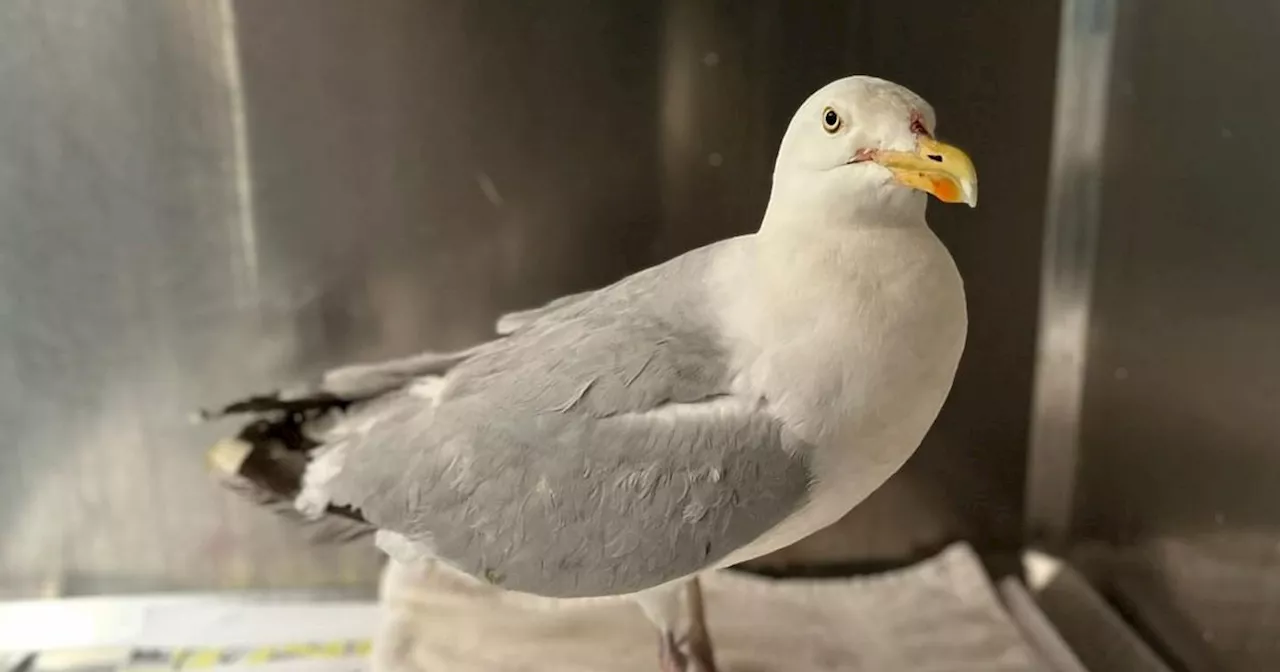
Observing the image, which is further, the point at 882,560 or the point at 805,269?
the point at 882,560

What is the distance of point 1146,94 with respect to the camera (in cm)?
86

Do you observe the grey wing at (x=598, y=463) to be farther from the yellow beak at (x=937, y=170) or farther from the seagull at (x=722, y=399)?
the yellow beak at (x=937, y=170)

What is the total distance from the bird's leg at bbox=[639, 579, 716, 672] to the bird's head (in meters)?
0.27

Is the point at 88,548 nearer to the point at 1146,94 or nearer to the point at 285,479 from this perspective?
the point at 285,479

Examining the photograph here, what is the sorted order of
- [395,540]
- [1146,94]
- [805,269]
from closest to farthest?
1. [805,269]
2. [395,540]
3. [1146,94]

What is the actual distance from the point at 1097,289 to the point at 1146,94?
6.8 inches

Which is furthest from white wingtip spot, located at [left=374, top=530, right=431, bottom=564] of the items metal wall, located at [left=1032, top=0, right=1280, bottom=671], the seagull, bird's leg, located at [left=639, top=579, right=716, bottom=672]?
metal wall, located at [left=1032, top=0, right=1280, bottom=671]

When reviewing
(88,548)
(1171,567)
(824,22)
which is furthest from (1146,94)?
(88,548)

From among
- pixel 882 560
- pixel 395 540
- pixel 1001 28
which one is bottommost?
pixel 882 560

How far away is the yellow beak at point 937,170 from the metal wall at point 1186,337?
1.00 feet

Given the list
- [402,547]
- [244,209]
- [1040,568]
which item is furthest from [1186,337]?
[244,209]

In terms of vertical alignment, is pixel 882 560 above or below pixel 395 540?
below

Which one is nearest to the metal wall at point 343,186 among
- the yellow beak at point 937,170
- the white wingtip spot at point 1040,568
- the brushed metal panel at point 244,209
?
the brushed metal panel at point 244,209

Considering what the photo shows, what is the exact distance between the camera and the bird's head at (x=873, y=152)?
528 millimetres
